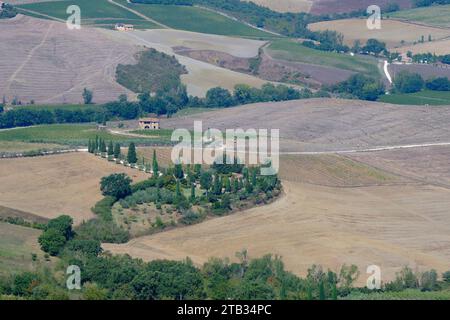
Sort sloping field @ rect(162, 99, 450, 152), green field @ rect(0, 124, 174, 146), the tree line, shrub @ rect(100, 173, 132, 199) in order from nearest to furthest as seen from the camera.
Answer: shrub @ rect(100, 173, 132, 199), green field @ rect(0, 124, 174, 146), sloping field @ rect(162, 99, 450, 152), the tree line

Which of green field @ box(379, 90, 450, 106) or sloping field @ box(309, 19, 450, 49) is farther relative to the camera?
sloping field @ box(309, 19, 450, 49)

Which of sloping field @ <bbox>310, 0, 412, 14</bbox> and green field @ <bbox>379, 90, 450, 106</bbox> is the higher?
sloping field @ <bbox>310, 0, 412, 14</bbox>

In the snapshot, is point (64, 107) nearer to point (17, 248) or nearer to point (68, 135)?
point (68, 135)

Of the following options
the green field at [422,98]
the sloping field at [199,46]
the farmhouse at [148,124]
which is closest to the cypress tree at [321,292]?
the farmhouse at [148,124]

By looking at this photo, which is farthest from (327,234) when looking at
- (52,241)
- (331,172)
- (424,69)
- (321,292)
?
(424,69)

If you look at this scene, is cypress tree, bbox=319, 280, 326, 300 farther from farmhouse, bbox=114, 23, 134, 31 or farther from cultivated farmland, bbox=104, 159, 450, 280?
farmhouse, bbox=114, 23, 134, 31

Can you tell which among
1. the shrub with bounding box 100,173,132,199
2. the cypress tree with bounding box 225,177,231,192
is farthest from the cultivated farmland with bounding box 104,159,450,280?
the shrub with bounding box 100,173,132,199
